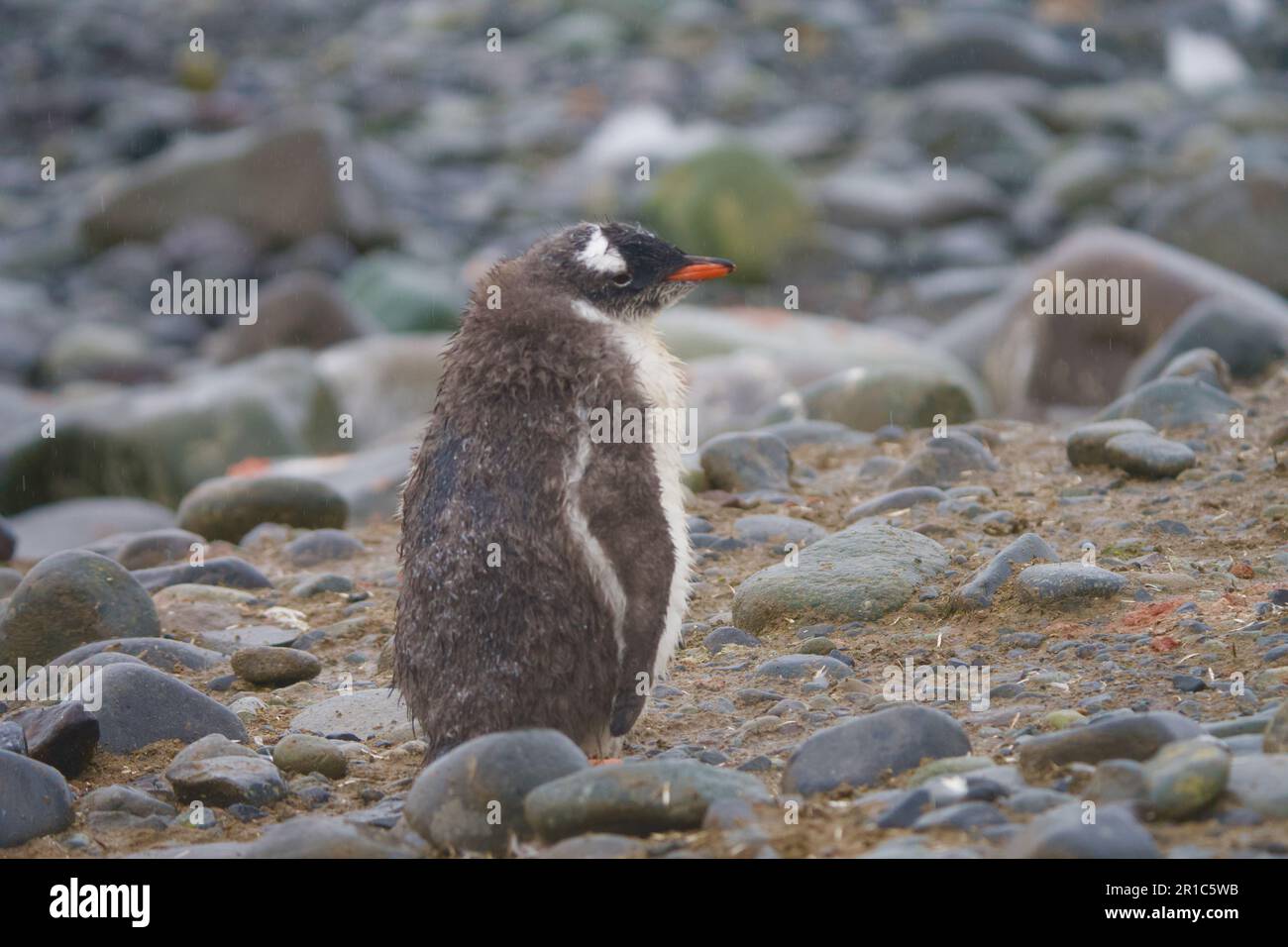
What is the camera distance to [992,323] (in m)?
14.5

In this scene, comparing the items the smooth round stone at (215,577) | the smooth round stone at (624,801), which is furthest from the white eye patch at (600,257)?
the smooth round stone at (215,577)

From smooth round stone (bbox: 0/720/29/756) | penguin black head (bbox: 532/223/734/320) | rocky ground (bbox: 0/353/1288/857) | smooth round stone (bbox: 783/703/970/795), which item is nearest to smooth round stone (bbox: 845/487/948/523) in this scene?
rocky ground (bbox: 0/353/1288/857)

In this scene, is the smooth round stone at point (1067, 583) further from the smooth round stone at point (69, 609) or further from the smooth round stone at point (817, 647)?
the smooth round stone at point (69, 609)

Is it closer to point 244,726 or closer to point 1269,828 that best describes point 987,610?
point 1269,828

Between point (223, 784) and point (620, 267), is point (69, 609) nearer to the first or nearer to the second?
point (223, 784)

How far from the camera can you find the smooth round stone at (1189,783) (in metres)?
4.51

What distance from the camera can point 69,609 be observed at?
24.3 ft

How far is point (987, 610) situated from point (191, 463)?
7.69 meters

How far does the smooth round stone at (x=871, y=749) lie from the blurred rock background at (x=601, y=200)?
9.85ft

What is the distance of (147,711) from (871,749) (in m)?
2.92

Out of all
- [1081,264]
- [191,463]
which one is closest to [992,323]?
[1081,264]

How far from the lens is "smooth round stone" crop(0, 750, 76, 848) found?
18.1 ft

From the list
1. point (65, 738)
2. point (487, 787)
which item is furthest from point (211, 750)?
point (487, 787)
